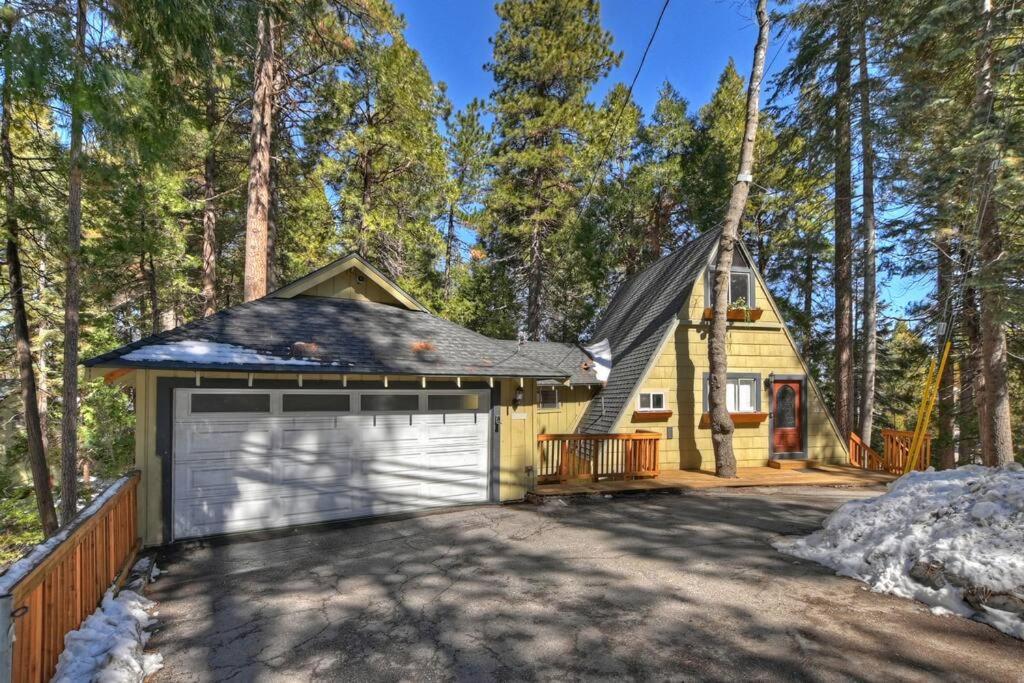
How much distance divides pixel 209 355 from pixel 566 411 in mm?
9646

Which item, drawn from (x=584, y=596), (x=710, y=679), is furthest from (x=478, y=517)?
(x=710, y=679)

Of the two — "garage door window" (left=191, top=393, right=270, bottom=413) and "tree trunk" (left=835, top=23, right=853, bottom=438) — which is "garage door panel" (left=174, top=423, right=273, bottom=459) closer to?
"garage door window" (left=191, top=393, right=270, bottom=413)

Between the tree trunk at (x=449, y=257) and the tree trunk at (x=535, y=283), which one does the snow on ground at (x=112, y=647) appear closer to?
the tree trunk at (x=449, y=257)

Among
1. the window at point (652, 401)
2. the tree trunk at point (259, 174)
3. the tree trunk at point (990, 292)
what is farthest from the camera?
the window at point (652, 401)

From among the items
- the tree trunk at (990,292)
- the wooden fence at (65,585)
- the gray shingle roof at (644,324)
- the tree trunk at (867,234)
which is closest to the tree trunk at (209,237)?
the wooden fence at (65,585)

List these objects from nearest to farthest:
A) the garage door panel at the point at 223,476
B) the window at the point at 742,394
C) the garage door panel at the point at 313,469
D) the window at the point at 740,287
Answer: the garage door panel at the point at 223,476, the garage door panel at the point at 313,469, the window at the point at 742,394, the window at the point at 740,287

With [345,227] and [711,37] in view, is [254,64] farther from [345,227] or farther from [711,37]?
[711,37]

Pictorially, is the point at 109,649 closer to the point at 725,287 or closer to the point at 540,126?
the point at 725,287

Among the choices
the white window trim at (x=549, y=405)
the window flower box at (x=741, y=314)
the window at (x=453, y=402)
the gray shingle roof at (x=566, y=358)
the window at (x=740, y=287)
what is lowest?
the white window trim at (x=549, y=405)

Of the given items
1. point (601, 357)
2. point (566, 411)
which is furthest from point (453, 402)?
point (601, 357)

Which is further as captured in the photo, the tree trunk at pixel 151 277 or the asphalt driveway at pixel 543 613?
the tree trunk at pixel 151 277

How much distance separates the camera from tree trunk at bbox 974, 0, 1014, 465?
762 cm

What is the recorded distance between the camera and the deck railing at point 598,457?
31.2 feet

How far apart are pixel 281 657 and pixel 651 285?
45.1ft
